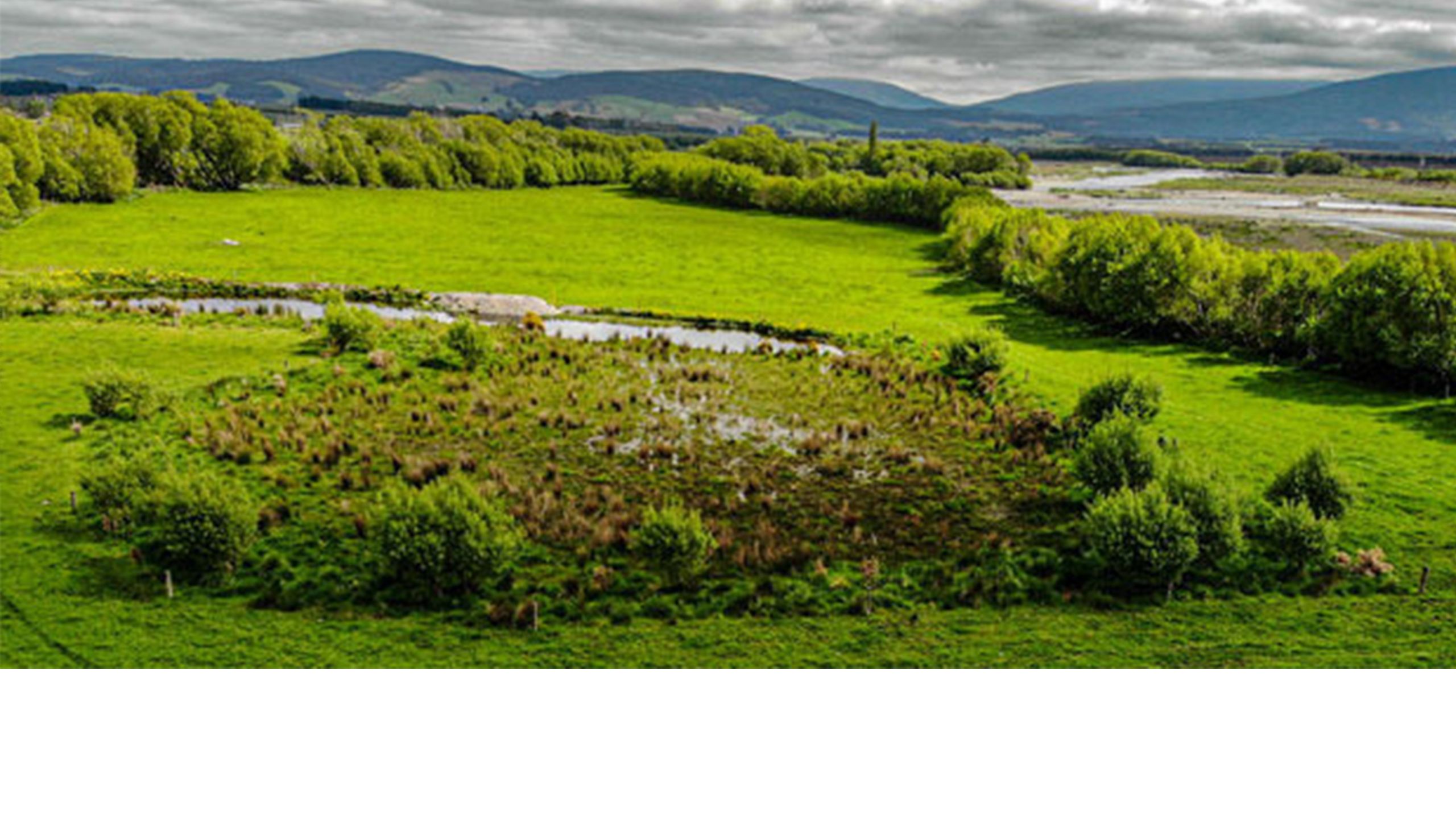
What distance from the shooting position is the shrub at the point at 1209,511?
Result: 25.9 m

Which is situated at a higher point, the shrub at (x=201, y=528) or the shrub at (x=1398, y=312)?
the shrub at (x=1398, y=312)

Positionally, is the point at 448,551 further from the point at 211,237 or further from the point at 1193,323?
the point at 211,237

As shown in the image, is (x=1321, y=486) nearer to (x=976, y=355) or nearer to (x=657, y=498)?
(x=976, y=355)

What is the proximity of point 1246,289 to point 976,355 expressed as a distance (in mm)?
20966

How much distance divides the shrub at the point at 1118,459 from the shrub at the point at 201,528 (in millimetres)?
25560

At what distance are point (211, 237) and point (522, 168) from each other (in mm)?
77813

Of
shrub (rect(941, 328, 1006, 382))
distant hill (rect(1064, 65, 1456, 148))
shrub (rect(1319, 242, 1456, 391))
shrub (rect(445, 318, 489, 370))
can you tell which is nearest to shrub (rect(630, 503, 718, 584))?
shrub (rect(445, 318, 489, 370))

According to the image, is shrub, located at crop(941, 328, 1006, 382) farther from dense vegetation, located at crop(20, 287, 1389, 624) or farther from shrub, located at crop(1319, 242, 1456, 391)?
shrub, located at crop(1319, 242, 1456, 391)

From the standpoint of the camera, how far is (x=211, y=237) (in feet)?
276

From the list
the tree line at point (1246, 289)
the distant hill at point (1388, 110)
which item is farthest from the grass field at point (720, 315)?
the distant hill at point (1388, 110)

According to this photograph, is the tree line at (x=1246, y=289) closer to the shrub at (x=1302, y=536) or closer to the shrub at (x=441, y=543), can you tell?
the shrub at (x=1302, y=536)

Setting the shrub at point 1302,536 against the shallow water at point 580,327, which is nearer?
the shrub at point 1302,536

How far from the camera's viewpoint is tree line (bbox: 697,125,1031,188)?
164 metres

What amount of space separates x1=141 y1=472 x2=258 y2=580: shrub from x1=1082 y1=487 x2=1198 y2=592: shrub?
2402 cm
